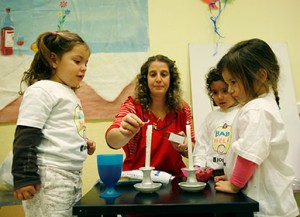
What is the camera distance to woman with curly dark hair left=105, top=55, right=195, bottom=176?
1296mm

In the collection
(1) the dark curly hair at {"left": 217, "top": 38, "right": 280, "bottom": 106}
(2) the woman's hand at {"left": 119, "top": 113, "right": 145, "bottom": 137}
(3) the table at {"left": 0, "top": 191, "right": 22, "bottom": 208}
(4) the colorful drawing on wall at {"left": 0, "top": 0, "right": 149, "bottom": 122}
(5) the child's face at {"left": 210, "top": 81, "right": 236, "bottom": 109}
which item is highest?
(4) the colorful drawing on wall at {"left": 0, "top": 0, "right": 149, "bottom": 122}

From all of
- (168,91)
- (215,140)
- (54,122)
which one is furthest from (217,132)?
(54,122)

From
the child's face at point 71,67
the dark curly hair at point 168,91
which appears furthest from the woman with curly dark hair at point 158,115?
the child's face at point 71,67

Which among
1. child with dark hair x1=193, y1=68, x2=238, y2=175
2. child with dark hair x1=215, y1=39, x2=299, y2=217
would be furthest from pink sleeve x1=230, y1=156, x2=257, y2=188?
child with dark hair x1=193, y1=68, x2=238, y2=175

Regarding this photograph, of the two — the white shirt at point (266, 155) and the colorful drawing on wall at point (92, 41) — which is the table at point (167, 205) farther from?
the colorful drawing on wall at point (92, 41)

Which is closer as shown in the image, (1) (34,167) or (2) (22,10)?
(1) (34,167)

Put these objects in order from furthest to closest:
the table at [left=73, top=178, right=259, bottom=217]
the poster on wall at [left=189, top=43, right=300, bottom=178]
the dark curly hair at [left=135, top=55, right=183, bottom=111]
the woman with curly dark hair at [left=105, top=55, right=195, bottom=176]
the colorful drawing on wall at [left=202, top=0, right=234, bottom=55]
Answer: the colorful drawing on wall at [left=202, top=0, right=234, bottom=55], the poster on wall at [left=189, top=43, right=300, bottom=178], the dark curly hair at [left=135, top=55, right=183, bottom=111], the woman with curly dark hair at [left=105, top=55, right=195, bottom=176], the table at [left=73, top=178, right=259, bottom=217]

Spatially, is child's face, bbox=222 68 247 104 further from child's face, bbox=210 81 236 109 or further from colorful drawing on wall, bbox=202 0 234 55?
colorful drawing on wall, bbox=202 0 234 55

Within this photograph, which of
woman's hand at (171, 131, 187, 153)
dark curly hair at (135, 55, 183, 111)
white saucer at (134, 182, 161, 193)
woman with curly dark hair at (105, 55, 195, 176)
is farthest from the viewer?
dark curly hair at (135, 55, 183, 111)

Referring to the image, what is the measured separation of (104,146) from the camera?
6.04 ft

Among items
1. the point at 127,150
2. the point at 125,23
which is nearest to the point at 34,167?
the point at 127,150

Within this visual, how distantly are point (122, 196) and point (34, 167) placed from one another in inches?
11.3

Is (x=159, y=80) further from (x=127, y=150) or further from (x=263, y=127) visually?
(x=263, y=127)

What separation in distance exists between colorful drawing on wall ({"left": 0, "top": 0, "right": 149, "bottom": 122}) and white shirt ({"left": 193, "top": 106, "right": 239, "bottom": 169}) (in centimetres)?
64
